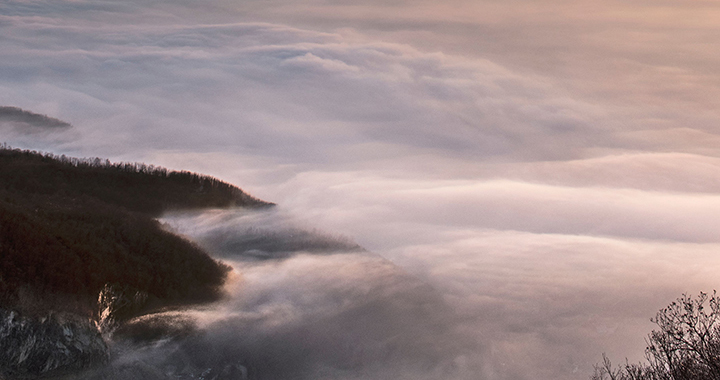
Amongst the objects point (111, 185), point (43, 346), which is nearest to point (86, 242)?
point (43, 346)

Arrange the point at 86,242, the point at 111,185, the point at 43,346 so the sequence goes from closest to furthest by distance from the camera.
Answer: the point at 43,346, the point at 86,242, the point at 111,185

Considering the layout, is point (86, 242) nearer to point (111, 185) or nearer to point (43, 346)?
point (43, 346)

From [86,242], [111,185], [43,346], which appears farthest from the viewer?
[111,185]

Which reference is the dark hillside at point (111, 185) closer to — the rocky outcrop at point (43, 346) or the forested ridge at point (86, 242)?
the forested ridge at point (86, 242)

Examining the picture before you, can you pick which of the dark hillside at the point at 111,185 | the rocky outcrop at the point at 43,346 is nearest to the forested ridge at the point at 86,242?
the dark hillside at the point at 111,185

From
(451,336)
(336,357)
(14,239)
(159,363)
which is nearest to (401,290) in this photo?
(451,336)

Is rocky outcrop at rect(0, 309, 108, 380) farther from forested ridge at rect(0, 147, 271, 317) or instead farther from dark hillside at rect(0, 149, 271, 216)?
dark hillside at rect(0, 149, 271, 216)
